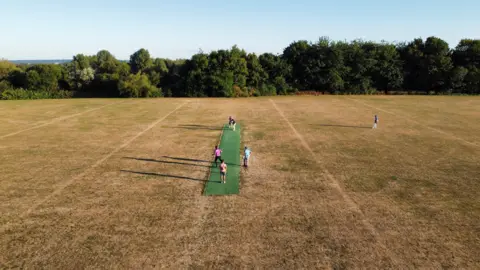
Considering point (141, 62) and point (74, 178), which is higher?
point (141, 62)

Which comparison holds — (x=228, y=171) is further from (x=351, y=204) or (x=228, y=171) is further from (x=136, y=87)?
(x=136, y=87)

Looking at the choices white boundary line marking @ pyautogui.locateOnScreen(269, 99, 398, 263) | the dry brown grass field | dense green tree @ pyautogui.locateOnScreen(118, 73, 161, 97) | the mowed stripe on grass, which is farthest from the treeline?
A: white boundary line marking @ pyautogui.locateOnScreen(269, 99, 398, 263)

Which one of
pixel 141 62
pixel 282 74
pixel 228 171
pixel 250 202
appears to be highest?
pixel 141 62

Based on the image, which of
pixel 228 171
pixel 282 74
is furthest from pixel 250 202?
pixel 282 74

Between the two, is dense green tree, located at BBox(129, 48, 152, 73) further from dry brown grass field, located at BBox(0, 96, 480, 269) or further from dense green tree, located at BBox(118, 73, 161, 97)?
dry brown grass field, located at BBox(0, 96, 480, 269)

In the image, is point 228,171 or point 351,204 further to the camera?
point 228,171

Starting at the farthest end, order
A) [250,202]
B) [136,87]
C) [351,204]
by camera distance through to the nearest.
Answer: [136,87] < [250,202] < [351,204]

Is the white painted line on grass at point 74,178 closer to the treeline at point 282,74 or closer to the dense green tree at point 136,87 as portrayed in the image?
the dense green tree at point 136,87

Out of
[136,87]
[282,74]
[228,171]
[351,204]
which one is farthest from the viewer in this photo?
[282,74]
